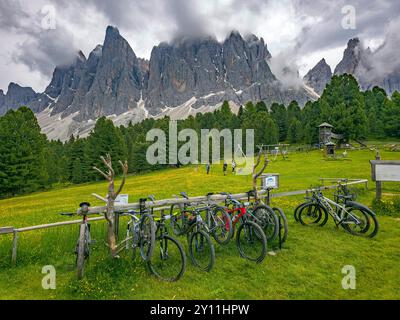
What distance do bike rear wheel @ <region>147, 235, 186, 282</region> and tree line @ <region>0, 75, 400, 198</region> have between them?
3533 centimetres

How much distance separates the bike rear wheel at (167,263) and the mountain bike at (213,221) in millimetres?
1323

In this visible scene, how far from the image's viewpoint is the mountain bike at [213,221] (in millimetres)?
7993

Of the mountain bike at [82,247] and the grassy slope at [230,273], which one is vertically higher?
the mountain bike at [82,247]

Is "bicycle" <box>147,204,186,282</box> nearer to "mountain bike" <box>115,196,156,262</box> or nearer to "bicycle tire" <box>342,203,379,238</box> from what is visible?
"mountain bike" <box>115,196,156,262</box>

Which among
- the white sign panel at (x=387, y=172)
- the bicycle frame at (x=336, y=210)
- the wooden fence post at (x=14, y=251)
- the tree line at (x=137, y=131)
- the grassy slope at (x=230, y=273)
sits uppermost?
the tree line at (x=137, y=131)

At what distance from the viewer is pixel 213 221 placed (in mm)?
8547

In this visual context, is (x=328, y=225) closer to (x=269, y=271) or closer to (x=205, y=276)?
(x=269, y=271)

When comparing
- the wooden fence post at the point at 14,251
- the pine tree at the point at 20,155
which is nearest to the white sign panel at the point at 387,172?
the wooden fence post at the point at 14,251

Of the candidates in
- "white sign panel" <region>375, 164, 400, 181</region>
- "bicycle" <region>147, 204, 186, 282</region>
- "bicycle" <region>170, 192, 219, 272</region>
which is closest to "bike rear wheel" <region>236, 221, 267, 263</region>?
"bicycle" <region>170, 192, 219, 272</region>

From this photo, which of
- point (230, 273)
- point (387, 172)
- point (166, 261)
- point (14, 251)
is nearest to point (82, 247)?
point (166, 261)

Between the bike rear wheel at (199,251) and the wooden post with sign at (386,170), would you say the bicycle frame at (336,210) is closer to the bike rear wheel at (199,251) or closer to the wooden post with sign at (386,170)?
the wooden post with sign at (386,170)

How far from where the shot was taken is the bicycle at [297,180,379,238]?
29.2 feet
